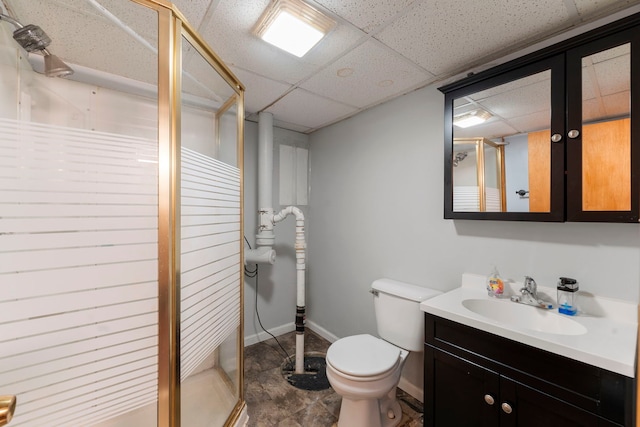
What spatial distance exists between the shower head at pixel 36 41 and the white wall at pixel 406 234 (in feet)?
6.19

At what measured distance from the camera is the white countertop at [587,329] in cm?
86

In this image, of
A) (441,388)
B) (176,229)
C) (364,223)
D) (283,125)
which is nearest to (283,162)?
(283,125)

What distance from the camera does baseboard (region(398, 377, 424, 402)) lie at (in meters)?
1.76

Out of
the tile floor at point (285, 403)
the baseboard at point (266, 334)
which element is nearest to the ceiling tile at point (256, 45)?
the tile floor at point (285, 403)

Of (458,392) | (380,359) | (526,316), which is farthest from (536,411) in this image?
(380,359)

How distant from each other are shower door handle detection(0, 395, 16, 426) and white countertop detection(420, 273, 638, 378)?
1445 mm

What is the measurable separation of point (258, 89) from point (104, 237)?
1.41 m

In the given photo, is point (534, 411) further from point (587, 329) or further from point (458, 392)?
point (587, 329)

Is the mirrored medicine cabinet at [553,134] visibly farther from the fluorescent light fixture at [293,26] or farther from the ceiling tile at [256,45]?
the fluorescent light fixture at [293,26]

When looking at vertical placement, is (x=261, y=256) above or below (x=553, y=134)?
below

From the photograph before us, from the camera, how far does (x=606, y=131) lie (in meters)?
1.10

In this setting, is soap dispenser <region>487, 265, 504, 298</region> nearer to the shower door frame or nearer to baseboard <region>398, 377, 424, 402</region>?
baseboard <region>398, 377, 424, 402</region>

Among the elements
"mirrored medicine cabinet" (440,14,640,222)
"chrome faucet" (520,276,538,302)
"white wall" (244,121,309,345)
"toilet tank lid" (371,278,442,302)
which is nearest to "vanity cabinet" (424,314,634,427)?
"toilet tank lid" (371,278,442,302)

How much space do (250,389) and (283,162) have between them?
196 cm
